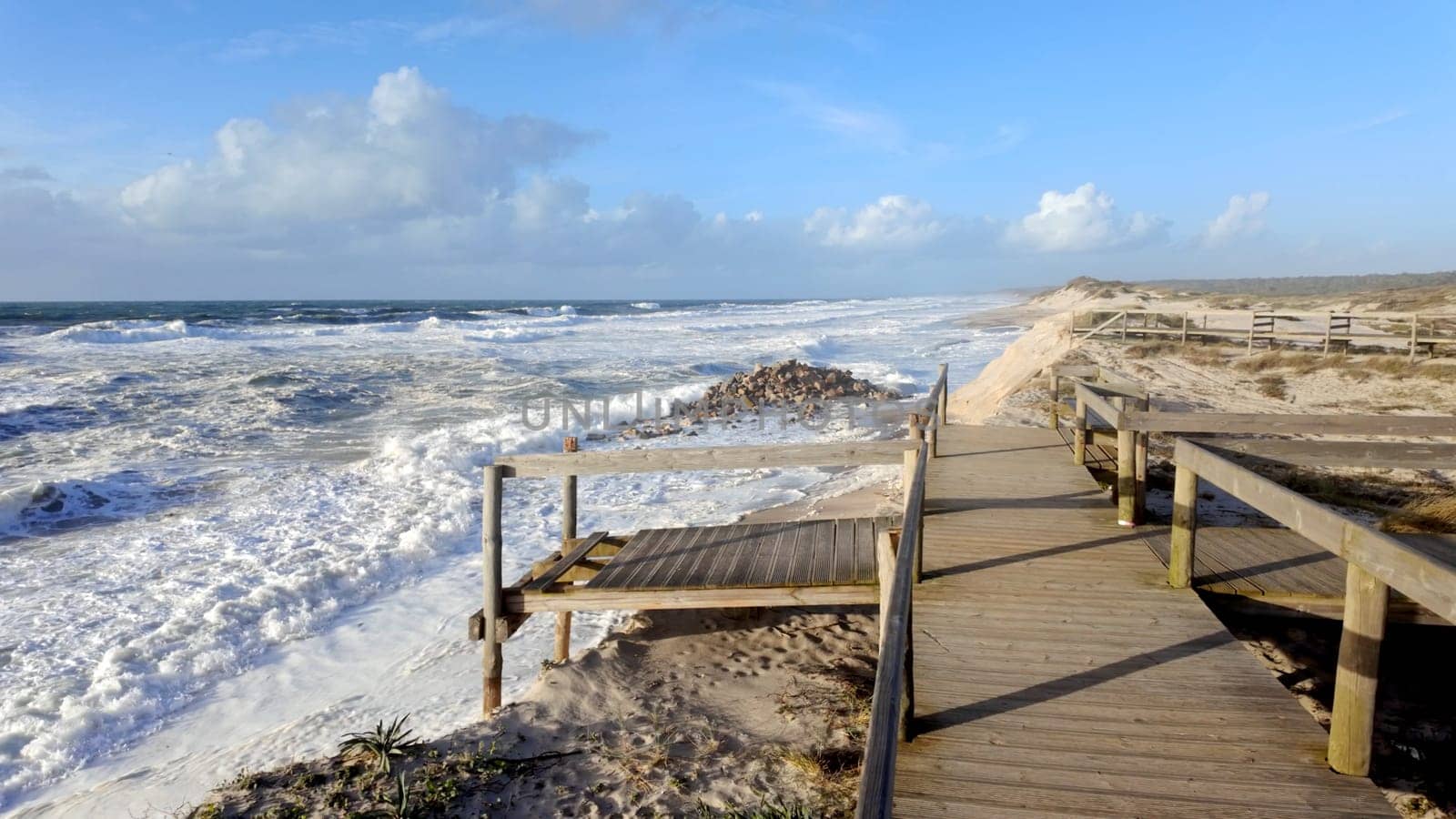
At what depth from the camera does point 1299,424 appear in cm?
581

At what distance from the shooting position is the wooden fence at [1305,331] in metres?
18.9

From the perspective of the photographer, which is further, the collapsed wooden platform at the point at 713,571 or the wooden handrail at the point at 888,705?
the collapsed wooden platform at the point at 713,571

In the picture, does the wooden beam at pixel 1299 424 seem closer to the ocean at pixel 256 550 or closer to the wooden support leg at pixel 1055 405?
the ocean at pixel 256 550

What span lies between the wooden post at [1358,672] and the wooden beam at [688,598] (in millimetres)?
2734

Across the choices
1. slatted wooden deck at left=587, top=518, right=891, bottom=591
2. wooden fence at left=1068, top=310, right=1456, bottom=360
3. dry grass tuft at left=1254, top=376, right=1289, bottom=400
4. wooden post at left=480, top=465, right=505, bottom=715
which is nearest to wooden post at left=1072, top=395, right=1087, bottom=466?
slatted wooden deck at left=587, top=518, right=891, bottom=591

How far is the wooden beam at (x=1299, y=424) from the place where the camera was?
18.4 ft

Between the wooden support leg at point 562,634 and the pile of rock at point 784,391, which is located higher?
the pile of rock at point 784,391

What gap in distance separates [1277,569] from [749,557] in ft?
12.1

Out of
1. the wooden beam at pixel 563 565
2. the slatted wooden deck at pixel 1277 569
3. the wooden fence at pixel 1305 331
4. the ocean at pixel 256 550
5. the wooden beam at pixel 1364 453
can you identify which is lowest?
the ocean at pixel 256 550

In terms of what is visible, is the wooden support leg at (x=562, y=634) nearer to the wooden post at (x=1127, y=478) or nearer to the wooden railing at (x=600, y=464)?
the wooden railing at (x=600, y=464)

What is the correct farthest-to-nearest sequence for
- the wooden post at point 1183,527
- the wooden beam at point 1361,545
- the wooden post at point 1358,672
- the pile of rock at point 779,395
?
the pile of rock at point 779,395, the wooden post at point 1183,527, the wooden post at point 1358,672, the wooden beam at point 1361,545

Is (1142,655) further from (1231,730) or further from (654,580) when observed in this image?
(654,580)

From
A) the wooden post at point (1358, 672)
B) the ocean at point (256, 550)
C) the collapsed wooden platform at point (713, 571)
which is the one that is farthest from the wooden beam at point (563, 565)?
the wooden post at point (1358, 672)

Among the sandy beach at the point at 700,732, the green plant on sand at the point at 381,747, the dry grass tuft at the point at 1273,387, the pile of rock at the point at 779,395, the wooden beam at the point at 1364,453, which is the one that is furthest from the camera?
the pile of rock at the point at 779,395
